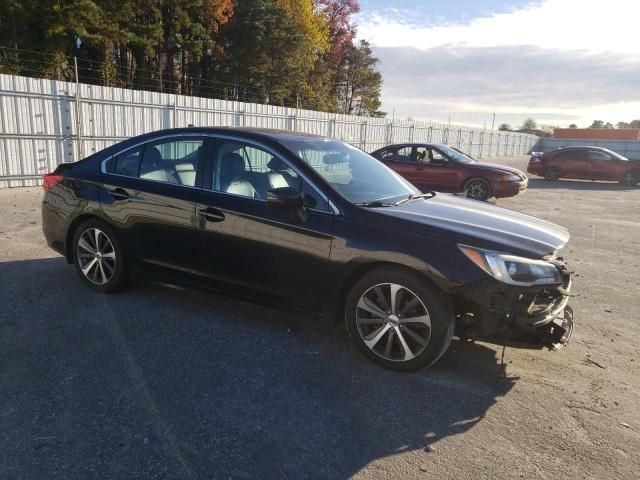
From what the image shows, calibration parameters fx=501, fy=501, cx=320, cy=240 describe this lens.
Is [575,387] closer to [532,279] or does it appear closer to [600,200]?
[532,279]

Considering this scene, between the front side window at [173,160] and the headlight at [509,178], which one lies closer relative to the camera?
the front side window at [173,160]

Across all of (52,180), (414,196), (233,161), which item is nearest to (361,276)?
(414,196)

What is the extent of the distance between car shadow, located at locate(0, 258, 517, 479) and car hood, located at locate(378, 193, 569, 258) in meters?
0.96

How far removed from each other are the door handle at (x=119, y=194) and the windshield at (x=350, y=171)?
5.27 feet

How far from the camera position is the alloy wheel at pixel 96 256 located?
15.6 feet

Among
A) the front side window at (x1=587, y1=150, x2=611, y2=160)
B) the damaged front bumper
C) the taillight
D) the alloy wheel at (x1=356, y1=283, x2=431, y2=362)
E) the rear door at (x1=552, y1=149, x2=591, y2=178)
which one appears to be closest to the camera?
the damaged front bumper

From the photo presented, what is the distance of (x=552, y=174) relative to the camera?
67.5 feet

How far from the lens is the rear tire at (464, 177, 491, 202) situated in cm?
1218

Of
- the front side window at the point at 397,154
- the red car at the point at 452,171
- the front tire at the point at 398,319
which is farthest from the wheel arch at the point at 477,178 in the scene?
the front tire at the point at 398,319

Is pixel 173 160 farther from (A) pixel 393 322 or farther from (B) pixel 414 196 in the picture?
(A) pixel 393 322

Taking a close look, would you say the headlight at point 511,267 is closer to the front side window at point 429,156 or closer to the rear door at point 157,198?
the rear door at point 157,198

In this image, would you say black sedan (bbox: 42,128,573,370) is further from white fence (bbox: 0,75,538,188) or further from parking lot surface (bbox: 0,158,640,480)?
white fence (bbox: 0,75,538,188)

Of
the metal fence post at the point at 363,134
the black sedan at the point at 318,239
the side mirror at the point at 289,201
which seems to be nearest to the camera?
the black sedan at the point at 318,239

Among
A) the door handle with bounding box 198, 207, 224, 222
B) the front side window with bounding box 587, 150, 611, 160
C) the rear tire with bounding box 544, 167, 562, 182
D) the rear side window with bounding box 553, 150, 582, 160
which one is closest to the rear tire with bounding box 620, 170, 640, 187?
the front side window with bounding box 587, 150, 611, 160
